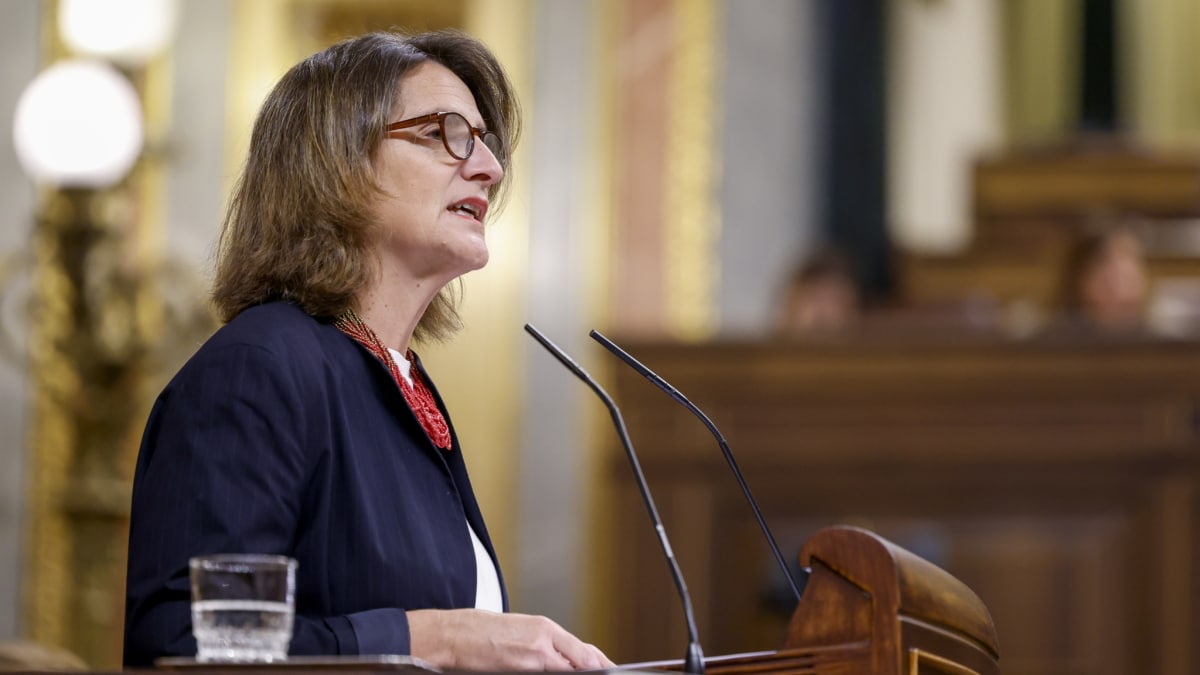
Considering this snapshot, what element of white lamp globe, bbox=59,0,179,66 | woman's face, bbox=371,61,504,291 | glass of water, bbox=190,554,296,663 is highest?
white lamp globe, bbox=59,0,179,66

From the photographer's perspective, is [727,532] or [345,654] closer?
[345,654]

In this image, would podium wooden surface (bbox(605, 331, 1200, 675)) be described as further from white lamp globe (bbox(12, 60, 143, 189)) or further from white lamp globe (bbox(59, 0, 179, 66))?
white lamp globe (bbox(59, 0, 179, 66))

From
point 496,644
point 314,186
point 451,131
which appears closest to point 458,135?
point 451,131

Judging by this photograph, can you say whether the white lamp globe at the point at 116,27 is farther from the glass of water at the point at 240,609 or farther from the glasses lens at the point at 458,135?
the glass of water at the point at 240,609

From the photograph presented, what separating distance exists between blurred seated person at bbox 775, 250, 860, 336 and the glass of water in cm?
463

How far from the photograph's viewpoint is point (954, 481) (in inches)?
205

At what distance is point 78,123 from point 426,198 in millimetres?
3839

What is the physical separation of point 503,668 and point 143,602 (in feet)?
1.18

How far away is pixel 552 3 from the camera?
7.05 meters

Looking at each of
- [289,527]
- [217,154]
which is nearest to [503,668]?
[289,527]

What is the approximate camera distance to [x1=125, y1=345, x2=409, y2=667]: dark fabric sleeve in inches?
69.2

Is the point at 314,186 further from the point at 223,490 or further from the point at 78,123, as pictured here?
the point at 78,123

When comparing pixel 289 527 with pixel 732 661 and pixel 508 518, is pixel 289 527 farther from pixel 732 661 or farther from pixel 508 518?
pixel 508 518

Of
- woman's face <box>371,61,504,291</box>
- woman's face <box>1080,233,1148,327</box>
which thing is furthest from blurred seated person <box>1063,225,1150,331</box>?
woman's face <box>371,61,504,291</box>
